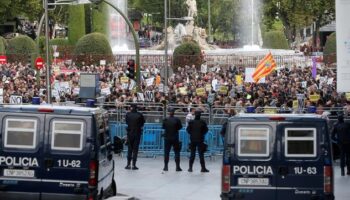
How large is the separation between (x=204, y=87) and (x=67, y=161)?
24740mm

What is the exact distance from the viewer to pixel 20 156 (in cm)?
1711

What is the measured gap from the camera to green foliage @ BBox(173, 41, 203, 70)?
63.6 metres

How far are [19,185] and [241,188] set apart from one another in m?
3.53

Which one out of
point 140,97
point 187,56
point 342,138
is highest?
point 187,56

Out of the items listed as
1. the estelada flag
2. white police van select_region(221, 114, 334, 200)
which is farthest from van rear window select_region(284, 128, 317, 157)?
the estelada flag

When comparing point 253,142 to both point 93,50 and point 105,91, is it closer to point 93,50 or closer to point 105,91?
point 105,91

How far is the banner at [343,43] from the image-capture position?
21.1 meters

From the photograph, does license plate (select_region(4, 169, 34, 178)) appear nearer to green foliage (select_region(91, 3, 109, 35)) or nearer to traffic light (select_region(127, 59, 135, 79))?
traffic light (select_region(127, 59, 135, 79))

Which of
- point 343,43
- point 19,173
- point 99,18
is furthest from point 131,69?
point 99,18

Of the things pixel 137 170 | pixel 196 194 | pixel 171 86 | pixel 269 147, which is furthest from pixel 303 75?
pixel 269 147

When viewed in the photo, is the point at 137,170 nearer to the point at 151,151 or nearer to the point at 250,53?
the point at 151,151

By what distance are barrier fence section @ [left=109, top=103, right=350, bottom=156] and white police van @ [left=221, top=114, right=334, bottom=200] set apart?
11.8 metres

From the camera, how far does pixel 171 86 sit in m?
43.8

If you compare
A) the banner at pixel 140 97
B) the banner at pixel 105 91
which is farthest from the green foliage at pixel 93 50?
the banner at pixel 140 97
